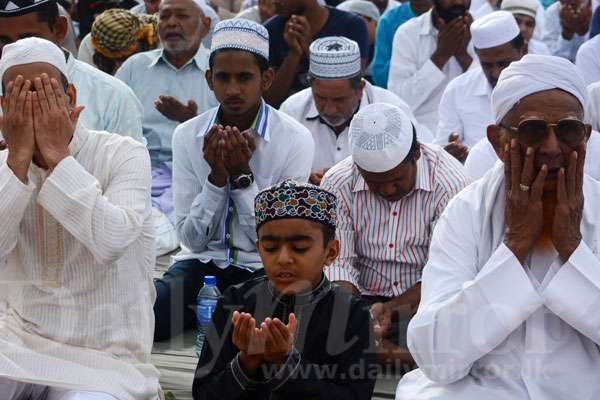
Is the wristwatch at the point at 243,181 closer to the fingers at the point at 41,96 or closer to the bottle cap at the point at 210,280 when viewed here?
the bottle cap at the point at 210,280

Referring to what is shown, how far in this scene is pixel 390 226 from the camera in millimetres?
5066

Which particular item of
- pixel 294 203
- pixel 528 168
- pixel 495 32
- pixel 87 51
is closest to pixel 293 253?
pixel 294 203

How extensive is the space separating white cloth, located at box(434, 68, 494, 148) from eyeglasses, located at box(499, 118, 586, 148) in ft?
12.4

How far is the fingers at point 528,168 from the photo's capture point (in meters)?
3.40

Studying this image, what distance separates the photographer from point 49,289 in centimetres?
384

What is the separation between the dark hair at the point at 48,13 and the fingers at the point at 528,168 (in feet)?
9.87

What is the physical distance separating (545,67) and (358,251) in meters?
1.84

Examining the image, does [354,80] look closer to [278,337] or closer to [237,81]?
[237,81]

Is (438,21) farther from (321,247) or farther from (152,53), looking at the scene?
(321,247)

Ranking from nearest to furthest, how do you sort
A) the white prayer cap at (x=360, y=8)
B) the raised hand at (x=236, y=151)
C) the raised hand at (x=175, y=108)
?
the raised hand at (x=236, y=151), the raised hand at (x=175, y=108), the white prayer cap at (x=360, y=8)

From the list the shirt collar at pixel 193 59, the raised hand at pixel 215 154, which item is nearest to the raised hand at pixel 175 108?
the shirt collar at pixel 193 59

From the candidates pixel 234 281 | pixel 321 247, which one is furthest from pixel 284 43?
pixel 321 247

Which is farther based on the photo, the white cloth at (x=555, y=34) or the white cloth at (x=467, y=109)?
the white cloth at (x=555, y=34)

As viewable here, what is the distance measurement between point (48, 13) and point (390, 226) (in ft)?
6.72
